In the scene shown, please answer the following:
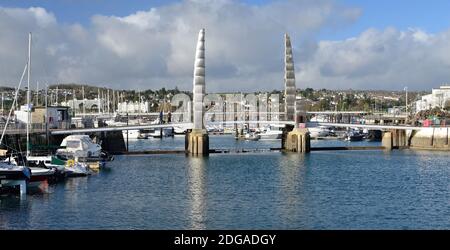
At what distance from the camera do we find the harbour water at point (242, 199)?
113ft

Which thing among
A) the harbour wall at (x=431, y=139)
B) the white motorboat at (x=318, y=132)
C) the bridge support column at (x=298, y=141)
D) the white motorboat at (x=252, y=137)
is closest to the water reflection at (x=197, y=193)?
the bridge support column at (x=298, y=141)

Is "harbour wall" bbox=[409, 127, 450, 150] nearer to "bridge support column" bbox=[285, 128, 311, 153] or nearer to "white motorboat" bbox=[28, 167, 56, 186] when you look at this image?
"bridge support column" bbox=[285, 128, 311, 153]

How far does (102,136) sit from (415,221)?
69.9 metres

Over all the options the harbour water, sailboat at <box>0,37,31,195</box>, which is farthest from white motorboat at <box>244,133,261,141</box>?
sailboat at <box>0,37,31,195</box>

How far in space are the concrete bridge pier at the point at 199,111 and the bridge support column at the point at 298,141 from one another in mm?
13427

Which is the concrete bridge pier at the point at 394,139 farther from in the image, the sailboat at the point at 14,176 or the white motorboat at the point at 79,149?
the sailboat at the point at 14,176

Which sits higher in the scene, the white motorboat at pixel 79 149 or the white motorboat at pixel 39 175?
the white motorboat at pixel 79 149

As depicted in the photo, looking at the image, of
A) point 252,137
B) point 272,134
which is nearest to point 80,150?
point 252,137

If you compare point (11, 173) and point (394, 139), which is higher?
point (394, 139)

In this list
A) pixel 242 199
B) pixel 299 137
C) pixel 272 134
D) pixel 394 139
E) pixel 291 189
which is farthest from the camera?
pixel 272 134

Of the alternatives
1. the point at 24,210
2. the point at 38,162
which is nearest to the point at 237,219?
the point at 24,210

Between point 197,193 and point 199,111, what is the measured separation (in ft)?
160

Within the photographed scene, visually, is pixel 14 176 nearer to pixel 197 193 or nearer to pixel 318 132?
pixel 197 193

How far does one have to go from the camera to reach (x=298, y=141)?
3846 inches
